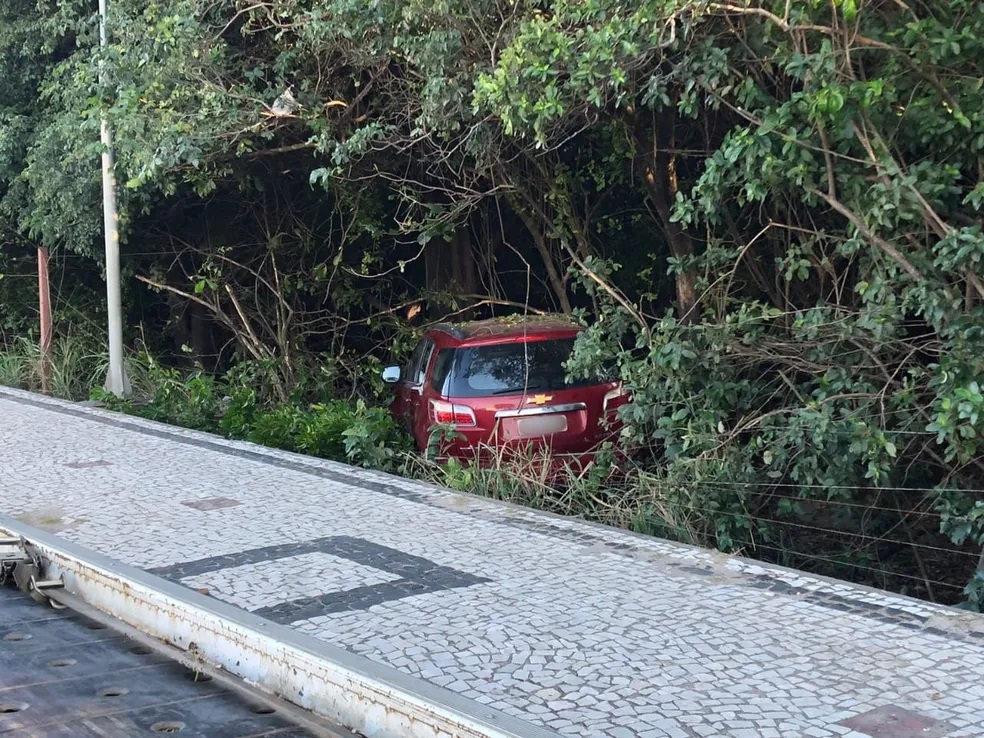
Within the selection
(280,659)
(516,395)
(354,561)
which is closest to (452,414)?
(516,395)

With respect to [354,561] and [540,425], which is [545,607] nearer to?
[354,561]

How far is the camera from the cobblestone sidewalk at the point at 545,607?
489cm

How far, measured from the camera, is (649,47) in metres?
7.99

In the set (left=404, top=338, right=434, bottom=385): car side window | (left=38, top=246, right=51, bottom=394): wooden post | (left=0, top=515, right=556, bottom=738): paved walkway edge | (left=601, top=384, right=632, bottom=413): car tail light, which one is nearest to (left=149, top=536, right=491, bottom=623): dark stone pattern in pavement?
(left=0, top=515, right=556, bottom=738): paved walkway edge

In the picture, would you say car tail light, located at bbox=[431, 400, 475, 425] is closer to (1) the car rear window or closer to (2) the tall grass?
(1) the car rear window

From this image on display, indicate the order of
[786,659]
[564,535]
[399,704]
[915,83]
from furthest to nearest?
[564,535] < [915,83] < [786,659] < [399,704]

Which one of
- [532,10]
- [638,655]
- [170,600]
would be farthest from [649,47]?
[170,600]

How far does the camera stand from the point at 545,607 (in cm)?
627

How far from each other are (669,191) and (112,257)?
25.3 feet

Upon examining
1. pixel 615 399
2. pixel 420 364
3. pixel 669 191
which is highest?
pixel 669 191

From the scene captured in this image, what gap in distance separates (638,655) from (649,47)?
4.54m

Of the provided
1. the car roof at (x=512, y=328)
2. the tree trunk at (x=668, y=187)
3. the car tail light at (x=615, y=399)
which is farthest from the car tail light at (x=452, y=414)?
the tree trunk at (x=668, y=187)

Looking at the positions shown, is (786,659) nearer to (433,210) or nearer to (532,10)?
(532,10)

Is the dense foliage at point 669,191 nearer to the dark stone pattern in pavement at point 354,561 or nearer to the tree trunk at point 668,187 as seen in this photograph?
the tree trunk at point 668,187
